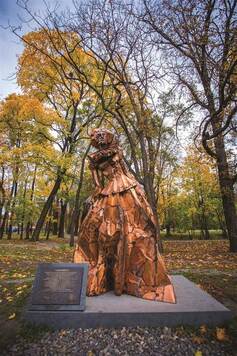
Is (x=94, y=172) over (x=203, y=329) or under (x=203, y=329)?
over

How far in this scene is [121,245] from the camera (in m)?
4.53

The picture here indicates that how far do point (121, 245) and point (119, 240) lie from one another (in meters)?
0.10

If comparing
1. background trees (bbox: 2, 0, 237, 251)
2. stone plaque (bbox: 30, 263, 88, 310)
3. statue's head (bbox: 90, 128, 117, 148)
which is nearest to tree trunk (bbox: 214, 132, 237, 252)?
background trees (bbox: 2, 0, 237, 251)

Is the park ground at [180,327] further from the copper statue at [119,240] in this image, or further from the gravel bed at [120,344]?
the copper statue at [119,240]

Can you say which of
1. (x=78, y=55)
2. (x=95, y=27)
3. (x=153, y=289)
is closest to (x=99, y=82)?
(x=78, y=55)

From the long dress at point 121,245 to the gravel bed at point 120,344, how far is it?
849 millimetres

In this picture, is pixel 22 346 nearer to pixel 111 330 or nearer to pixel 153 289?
pixel 111 330

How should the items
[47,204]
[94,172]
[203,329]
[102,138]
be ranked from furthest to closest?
[47,204] → [94,172] → [102,138] → [203,329]

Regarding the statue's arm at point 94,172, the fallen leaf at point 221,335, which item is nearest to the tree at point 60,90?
the statue's arm at point 94,172

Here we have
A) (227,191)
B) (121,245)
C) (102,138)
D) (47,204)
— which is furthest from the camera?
(47,204)

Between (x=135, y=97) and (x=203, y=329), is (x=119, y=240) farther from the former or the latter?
(x=135, y=97)

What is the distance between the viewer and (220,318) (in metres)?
3.82

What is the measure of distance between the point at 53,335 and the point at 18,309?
127 centimetres

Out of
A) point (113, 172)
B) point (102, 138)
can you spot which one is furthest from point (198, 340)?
point (102, 138)
